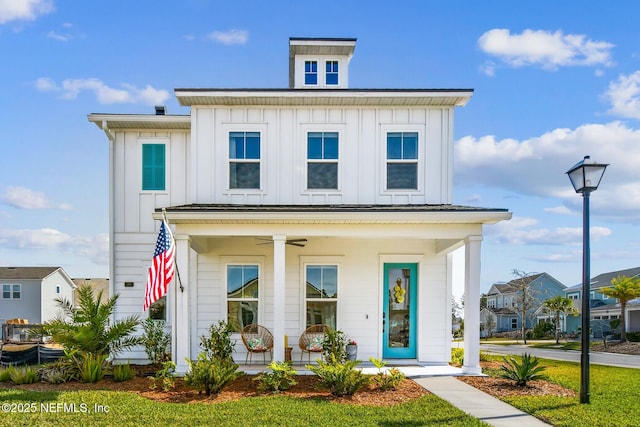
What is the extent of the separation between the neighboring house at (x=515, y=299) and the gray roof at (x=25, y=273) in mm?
37174

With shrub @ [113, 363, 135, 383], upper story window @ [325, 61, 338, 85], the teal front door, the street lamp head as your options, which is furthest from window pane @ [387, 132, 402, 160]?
shrub @ [113, 363, 135, 383]

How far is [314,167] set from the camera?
38.3 ft

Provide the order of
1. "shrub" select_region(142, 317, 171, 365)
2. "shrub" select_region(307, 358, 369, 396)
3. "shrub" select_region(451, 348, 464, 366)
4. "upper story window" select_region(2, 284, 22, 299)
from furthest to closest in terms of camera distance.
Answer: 1. "upper story window" select_region(2, 284, 22, 299)
2. "shrub" select_region(451, 348, 464, 366)
3. "shrub" select_region(142, 317, 171, 365)
4. "shrub" select_region(307, 358, 369, 396)

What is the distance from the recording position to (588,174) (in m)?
7.96

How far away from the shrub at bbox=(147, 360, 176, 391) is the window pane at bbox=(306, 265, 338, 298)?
11.7 feet

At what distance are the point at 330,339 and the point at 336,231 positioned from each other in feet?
6.96

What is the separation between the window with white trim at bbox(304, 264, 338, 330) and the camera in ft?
38.3

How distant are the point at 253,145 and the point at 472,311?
611 cm

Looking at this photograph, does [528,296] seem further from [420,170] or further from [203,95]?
[203,95]

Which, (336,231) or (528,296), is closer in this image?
(336,231)

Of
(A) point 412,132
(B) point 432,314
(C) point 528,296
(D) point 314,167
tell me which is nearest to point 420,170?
(A) point 412,132

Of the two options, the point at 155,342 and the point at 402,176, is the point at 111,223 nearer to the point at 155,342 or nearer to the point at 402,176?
the point at 155,342

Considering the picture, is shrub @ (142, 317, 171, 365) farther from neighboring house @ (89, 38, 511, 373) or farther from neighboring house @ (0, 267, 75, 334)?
neighboring house @ (0, 267, 75, 334)

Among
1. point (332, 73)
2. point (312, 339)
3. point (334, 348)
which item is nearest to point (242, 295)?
point (312, 339)
